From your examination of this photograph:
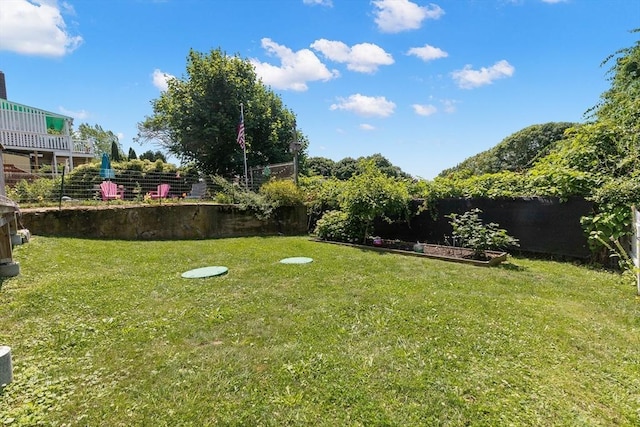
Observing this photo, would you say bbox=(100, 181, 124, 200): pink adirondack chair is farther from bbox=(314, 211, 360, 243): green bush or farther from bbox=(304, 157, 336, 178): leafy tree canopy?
bbox=(304, 157, 336, 178): leafy tree canopy

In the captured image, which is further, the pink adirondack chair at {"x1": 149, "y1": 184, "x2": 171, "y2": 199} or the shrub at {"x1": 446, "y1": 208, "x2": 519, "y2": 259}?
the pink adirondack chair at {"x1": 149, "y1": 184, "x2": 171, "y2": 199}

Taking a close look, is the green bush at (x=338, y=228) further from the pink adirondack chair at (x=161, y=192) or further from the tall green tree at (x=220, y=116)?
the tall green tree at (x=220, y=116)

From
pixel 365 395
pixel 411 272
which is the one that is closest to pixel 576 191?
pixel 411 272

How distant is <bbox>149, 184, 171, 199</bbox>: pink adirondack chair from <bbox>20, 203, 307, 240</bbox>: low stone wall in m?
1.37

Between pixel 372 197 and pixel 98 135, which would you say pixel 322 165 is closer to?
pixel 98 135

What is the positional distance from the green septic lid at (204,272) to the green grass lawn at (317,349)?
20 cm

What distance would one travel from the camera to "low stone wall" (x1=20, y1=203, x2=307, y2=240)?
23.9 feet

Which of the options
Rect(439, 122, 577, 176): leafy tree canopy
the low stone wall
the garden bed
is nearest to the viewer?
the garden bed

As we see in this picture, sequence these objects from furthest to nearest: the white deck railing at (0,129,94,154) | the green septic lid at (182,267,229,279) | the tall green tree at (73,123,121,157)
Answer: the tall green tree at (73,123,121,157)
the white deck railing at (0,129,94,154)
the green septic lid at (182,267,229,279)

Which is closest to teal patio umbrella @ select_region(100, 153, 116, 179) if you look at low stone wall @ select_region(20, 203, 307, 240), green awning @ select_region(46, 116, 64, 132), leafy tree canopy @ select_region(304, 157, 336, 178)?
low stone wall @ select_region(20, 203, 307, 240)

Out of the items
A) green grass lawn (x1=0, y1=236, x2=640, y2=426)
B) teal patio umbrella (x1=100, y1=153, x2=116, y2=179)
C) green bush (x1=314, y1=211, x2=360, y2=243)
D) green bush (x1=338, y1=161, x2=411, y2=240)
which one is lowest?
green grass lawn (x1=0, y1=236, x2=640, y2=426)

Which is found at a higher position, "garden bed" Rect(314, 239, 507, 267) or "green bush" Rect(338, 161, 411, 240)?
"green bush" Rect(338, 161, 411, 240)

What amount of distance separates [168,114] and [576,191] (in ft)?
57.6

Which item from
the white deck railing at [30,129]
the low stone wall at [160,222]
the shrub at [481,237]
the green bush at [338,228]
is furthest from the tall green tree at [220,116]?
the shrub at [481,237]
